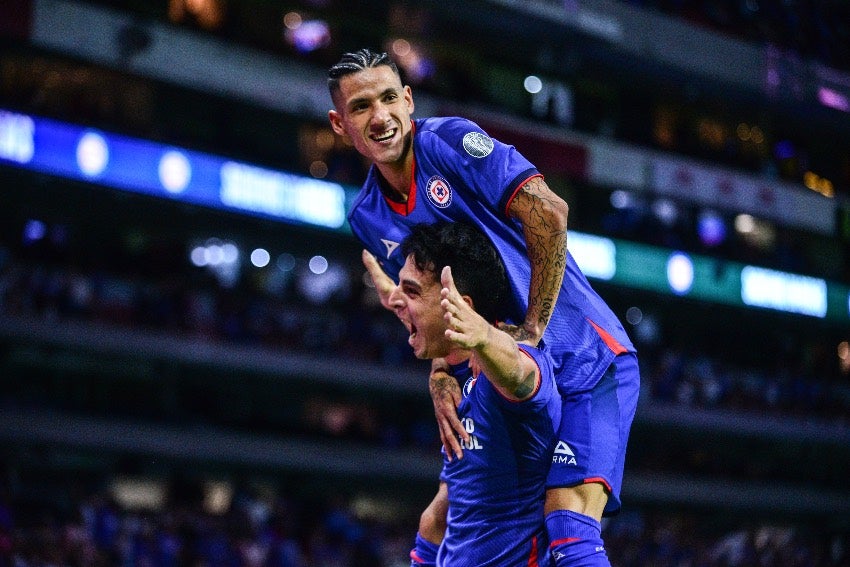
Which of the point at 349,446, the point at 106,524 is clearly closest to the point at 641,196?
the point at 349,446

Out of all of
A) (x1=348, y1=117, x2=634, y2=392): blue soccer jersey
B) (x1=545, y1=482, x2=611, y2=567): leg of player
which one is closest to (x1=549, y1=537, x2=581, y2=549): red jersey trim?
(x1=545, y1=482, x2=611, y2=567): leg of player

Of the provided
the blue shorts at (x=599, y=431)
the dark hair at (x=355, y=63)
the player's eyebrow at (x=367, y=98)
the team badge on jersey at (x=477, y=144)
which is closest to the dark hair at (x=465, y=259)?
the blue shorts at (x=599, y=431)

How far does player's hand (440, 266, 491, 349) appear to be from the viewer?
12.9ft

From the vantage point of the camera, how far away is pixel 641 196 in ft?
97.9

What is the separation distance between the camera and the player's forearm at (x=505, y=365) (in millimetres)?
4023

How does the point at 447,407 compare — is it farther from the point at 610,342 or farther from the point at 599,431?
the point at 610,342

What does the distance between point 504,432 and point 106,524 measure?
11.4 metres

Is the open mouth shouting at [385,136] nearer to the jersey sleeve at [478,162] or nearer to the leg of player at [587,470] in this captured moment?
the jersey sleeve at [478,162]

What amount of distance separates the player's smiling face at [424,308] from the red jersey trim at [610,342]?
0.90 metres

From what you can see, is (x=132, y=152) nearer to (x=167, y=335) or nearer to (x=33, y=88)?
(x=33, y=88)

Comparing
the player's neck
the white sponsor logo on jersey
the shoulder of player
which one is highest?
the shoulder of player

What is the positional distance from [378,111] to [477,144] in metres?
0.51

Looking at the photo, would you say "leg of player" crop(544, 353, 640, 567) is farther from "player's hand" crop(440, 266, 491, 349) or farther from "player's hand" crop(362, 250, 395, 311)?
"player's hand" crop(362, 250, 395, 311)

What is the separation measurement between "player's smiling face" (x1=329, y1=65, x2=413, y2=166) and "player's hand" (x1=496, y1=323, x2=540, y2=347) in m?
1.15
